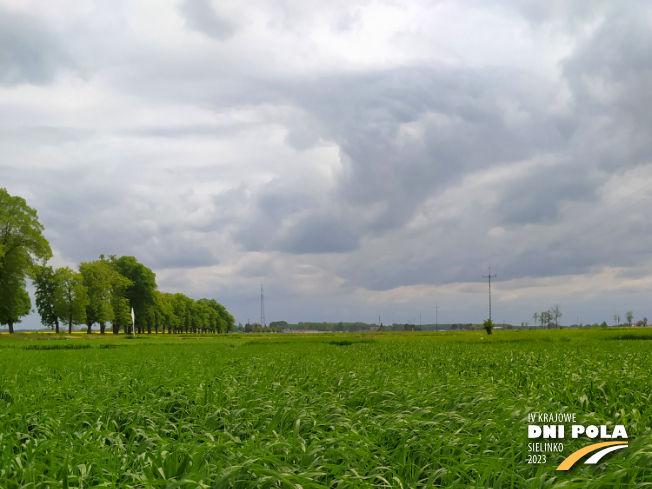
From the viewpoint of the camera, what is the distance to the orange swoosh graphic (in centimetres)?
404

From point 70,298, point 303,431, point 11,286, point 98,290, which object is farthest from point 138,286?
point 303,431

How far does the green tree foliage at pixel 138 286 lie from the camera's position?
72.1 metres

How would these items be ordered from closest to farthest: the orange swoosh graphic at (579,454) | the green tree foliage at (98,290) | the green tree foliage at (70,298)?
the orange swoosh graphic at (579,454) < the green tree foliage at (70,298) < the green tree foliage at (98,290)

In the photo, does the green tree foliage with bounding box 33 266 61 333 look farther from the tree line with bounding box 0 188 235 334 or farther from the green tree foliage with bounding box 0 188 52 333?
the green tree foliage with bounding box 0 188 52 333

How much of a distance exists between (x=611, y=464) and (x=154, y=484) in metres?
4.58

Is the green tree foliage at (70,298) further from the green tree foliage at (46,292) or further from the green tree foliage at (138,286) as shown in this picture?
the green tree foliage at (138,286)

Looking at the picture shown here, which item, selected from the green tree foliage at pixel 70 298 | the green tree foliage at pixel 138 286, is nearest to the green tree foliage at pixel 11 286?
the green tree foliage at pixel 70 298

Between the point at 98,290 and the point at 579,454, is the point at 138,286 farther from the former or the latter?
the point at 579,454

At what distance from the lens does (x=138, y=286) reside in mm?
72750

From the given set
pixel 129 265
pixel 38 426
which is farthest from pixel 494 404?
pixel 129 265

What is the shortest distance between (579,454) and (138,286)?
78.9 metres

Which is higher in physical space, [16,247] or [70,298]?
[16,247]

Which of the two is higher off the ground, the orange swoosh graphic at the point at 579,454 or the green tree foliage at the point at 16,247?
the green tree foliage at the point at 16,247

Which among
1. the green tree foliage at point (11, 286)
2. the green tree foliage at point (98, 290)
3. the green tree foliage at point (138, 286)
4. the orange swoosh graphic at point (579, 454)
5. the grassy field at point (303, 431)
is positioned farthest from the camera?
the green tree foliage at point (138, 286)
